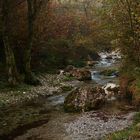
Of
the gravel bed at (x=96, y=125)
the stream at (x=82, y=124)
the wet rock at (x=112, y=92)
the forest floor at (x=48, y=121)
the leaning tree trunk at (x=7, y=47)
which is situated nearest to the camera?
the gravel bed at (x=96, y=125)

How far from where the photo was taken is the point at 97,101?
2894 cm

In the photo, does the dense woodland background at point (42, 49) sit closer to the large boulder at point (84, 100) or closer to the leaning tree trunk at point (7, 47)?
the leaning tree trunk at point (7, 47)

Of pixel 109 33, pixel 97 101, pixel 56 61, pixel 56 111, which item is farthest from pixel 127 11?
pixel 56 61

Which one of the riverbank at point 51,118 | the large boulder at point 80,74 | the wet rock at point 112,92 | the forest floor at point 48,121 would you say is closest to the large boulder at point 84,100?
the riverbank at point 51,118

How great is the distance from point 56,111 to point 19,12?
21.0 m

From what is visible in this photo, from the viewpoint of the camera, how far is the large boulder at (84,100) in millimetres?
28297

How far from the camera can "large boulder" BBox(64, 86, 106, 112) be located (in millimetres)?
28297

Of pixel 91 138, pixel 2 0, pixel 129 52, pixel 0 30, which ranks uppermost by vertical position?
pixel 2 0

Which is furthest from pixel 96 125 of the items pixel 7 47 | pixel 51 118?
pixel 7 47

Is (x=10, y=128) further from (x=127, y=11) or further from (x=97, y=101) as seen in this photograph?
(x=127, y=11)

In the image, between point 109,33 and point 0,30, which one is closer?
point 109,33

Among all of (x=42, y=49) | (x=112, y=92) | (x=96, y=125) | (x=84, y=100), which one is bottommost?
(x=96, y=125)

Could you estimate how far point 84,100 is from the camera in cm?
2873

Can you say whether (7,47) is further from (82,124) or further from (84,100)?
(82,124)
